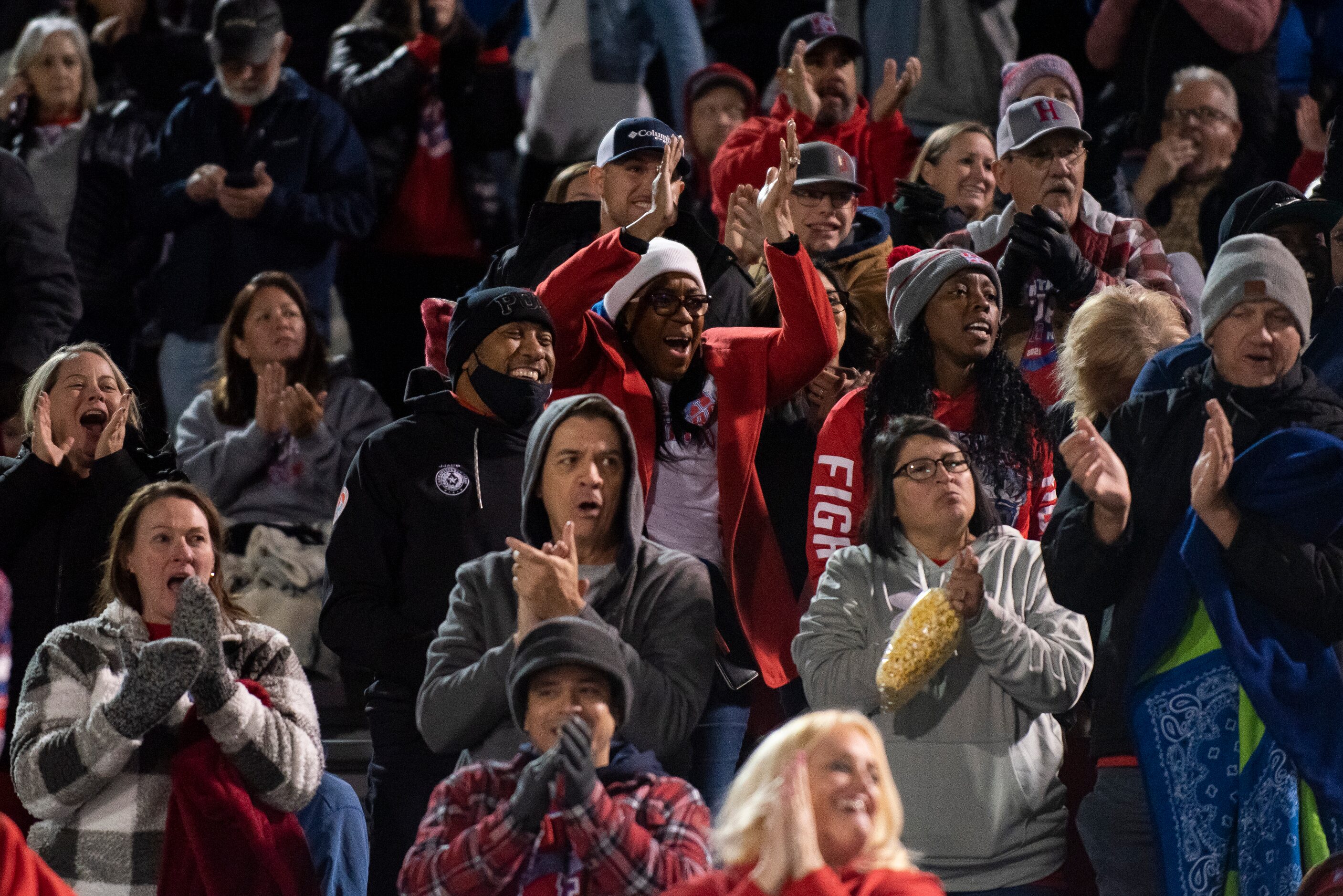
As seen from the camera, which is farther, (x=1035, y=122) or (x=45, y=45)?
(x=45, y=45)

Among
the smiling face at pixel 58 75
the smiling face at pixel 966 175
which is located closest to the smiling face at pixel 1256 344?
the smiling face at pixel 966 175

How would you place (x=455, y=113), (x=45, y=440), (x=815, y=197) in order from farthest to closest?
(x=455, y=113), (x=815, y=197), (x=45, y=440)

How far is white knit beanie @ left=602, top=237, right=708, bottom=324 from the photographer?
17.8 ft

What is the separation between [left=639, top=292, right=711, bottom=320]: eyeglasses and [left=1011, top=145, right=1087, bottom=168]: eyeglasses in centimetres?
142

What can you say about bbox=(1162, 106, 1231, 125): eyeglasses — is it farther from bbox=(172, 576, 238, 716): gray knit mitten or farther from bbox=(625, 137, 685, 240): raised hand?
bbox=(172, 576, 238, 716): gray knit mitten

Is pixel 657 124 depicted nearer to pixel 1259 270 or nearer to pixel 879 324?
pixel 879 324

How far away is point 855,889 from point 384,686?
1.66 m

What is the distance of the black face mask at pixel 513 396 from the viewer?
201 inches

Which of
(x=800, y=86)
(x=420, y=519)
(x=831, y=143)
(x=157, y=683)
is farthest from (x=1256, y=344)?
(x=800, y=86)

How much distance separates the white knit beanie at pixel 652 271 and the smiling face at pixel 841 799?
6.58 ft

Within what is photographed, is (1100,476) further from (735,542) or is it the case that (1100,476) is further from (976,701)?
(735,542)

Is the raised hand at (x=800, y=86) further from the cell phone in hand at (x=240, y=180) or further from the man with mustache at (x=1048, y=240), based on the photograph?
the cell phone in hand at (x=240, y=180)

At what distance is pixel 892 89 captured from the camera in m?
7.58

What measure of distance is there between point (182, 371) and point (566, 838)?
13.3 feet
